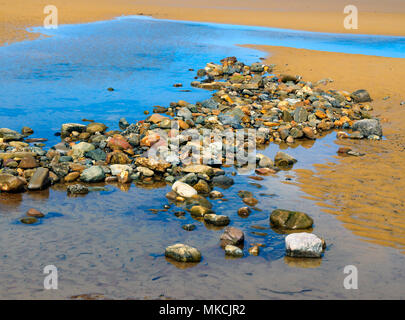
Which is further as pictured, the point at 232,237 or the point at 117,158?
the point at 117,158

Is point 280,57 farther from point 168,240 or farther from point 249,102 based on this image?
point 168,240

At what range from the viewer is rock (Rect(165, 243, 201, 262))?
6.79 meters

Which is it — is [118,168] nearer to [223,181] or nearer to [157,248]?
[223,181]

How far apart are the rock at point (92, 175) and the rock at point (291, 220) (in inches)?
166

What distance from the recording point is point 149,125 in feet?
44.9

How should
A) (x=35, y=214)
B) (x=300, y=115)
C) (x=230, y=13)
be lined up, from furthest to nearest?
(x=230, y=13) < (x=300, y=115) < (x=35, y=214)

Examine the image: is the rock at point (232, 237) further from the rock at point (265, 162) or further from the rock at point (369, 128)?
the rock at point (369, 128)

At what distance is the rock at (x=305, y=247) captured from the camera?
7.00 m

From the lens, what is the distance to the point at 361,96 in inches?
706

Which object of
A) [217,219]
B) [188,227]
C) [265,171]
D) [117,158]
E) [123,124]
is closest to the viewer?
[188,227]

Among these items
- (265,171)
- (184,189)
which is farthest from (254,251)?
(265,171)

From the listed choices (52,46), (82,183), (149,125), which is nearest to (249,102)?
(149,125)

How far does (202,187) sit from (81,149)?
3770 mm

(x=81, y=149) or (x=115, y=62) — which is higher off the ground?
(x=115, y=62)
